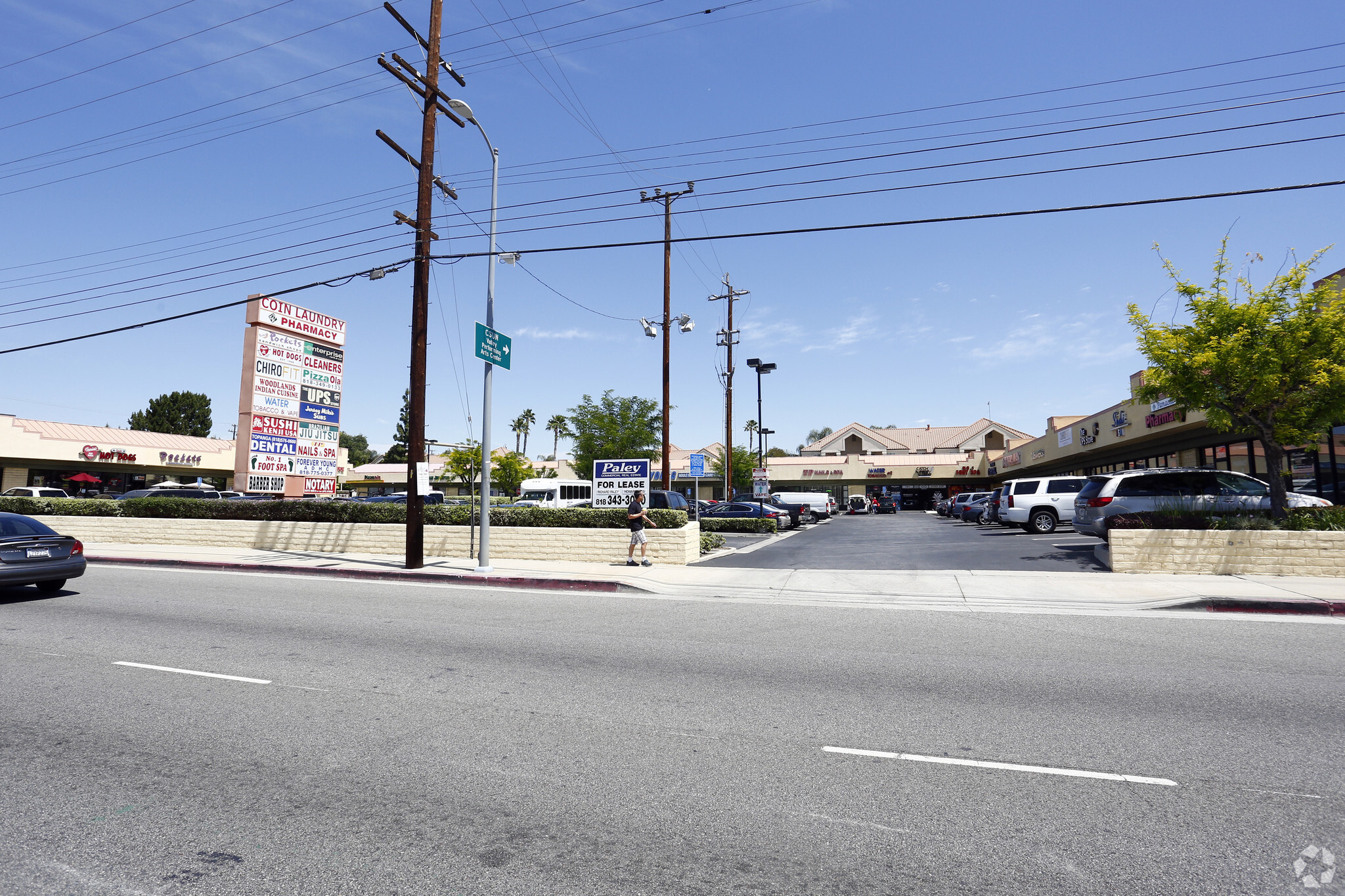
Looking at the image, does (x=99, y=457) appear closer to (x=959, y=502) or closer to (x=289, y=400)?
(x=289, y=400)

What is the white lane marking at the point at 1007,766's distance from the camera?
4.10 m

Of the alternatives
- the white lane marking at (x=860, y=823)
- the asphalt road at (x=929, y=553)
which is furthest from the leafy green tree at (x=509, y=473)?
the white lane marking at (x=860, y=823)

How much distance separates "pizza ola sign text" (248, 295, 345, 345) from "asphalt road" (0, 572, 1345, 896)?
13313 mm

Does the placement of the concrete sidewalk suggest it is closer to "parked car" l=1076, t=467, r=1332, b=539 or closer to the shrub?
the shrub

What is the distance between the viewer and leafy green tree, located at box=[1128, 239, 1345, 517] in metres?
13.6

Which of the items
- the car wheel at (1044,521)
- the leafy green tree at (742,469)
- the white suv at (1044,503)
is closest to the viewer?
the white suv at (1044,503)

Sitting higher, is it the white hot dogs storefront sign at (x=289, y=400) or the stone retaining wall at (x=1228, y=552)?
the white hot dogs storefront sign at (x=289, y=400)

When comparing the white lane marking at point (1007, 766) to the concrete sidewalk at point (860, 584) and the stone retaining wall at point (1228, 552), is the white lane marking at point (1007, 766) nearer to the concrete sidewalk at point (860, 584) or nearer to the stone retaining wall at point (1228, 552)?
the concrete sidewalk at point (860, 584)

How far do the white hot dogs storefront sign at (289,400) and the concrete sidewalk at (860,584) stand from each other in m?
3.14

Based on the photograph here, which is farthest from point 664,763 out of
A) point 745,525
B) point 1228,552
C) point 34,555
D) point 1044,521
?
point 745,525

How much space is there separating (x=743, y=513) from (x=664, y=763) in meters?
27.5

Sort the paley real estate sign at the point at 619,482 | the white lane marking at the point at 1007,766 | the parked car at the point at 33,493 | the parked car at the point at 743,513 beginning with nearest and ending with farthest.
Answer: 1. the white lane marking at the point at 1007,766
2. the paley real estate sign at the point at 619,482
3. the parked car at the point at 33,493
4. the parked car at the point at 743,513

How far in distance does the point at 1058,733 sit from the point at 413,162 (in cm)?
1630

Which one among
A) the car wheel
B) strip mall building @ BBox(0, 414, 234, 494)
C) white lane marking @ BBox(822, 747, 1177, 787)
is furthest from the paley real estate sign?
strip mall building @ BBox(0, 414, 234, 494)
